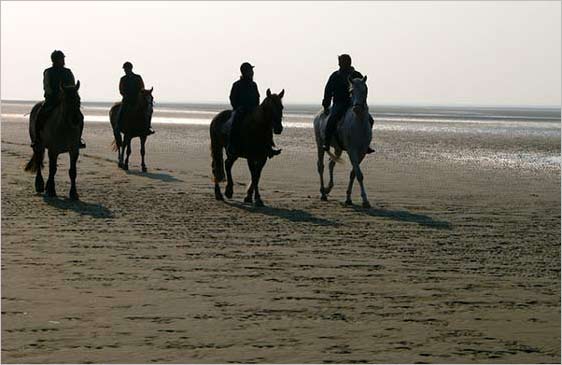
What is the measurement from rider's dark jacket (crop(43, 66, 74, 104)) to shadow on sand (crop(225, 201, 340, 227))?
10.4ft

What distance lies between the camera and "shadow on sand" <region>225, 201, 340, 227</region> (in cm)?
1422

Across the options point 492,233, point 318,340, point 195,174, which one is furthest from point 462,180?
point 318,340

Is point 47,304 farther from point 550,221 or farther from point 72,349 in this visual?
point 550,221

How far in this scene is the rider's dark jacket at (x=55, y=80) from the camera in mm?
16641

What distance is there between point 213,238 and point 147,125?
38.1 feet

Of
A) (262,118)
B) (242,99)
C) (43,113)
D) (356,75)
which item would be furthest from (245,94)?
(43,113)

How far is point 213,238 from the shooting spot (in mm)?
12375

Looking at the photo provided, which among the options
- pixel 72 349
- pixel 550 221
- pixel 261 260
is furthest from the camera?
pixel 550 221

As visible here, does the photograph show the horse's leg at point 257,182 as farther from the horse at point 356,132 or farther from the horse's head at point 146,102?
the horse's head at point 146,102

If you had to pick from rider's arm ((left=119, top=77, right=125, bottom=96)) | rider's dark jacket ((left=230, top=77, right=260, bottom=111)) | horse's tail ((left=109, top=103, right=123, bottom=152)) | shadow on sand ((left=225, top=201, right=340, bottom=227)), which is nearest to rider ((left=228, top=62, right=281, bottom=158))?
rider's dark jacket ((left=230, top=77, right=260, bottom=111))

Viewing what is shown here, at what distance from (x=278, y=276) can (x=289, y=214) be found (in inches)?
208

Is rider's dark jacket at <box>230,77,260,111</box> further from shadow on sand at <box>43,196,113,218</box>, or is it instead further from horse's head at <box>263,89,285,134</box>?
shadow on sand at <box>43,196,113,218</box>

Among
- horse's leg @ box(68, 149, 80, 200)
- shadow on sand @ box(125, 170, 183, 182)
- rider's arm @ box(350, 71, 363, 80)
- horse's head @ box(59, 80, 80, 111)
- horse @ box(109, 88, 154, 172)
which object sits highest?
rider's arm @ box(350, 71, 363, 80)

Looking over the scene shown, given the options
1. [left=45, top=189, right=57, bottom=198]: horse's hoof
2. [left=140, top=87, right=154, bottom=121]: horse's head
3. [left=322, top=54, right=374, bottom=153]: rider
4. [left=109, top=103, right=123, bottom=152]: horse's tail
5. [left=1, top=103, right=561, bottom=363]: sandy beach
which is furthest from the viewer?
[left=109, top=103, right=123, bottom=152]: horse's tail
